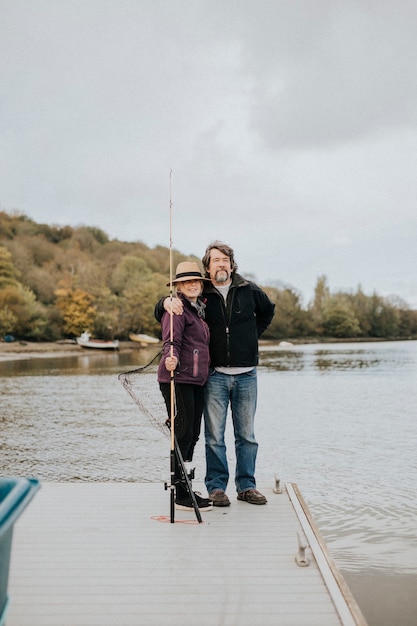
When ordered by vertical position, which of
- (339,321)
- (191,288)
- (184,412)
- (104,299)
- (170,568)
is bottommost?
(170,568)

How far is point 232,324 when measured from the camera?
472 centimetres

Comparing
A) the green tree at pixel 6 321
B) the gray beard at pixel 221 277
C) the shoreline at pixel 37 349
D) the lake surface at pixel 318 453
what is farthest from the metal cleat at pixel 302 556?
the green tree at pixel 6 321

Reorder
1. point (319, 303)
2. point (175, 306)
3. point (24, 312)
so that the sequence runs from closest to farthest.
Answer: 1. point (175, 306)
2. point (24, 312)
3. point (319, 303)

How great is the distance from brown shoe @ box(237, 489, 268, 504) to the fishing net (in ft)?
2.46

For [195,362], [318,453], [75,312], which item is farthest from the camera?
[75,312]

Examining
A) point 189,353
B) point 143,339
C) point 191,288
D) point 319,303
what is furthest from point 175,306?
point 319,303

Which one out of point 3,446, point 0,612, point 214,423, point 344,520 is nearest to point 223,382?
point 214,423

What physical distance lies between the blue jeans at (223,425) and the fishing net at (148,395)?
31 cm

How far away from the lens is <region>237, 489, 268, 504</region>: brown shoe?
4.72m

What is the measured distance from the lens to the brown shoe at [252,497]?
4.72 m

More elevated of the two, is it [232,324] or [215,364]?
[232,324]

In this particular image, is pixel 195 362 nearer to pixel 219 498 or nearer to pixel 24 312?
pixel 219 498

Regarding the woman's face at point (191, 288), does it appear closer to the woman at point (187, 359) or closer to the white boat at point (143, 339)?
the woman at point (187, 359)

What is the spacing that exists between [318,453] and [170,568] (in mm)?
7124
